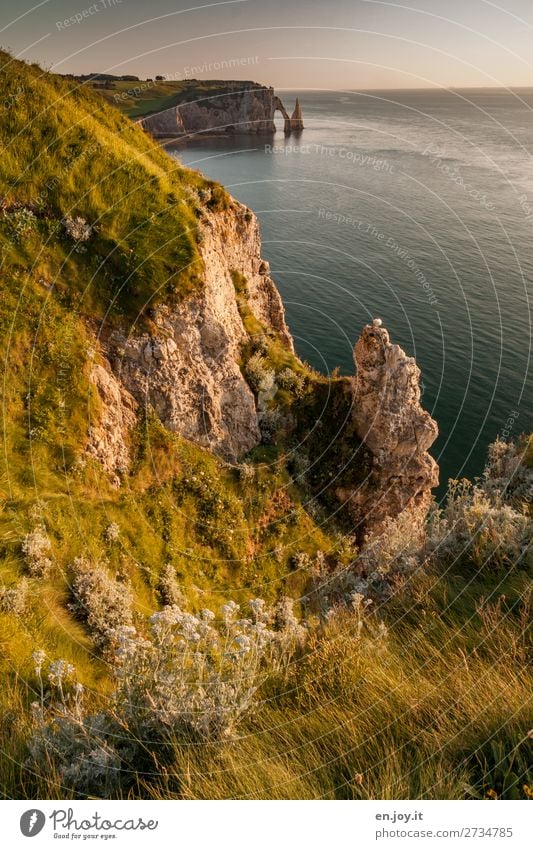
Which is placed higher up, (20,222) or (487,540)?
(20,222)

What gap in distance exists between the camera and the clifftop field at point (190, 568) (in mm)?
5582

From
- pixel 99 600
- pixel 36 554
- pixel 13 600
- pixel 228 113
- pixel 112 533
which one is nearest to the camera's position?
pixel 13 600

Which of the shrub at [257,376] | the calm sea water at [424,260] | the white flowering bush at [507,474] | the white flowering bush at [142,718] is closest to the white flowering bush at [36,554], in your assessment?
the white flowering bush at [142,718]

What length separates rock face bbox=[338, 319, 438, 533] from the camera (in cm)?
2881

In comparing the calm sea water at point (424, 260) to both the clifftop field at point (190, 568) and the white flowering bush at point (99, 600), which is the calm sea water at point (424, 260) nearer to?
the clifftop field at point (190, 568)

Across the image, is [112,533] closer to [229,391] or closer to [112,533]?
[112,533]

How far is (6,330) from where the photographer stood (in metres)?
19.6

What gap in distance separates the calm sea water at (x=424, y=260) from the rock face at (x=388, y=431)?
16347mm

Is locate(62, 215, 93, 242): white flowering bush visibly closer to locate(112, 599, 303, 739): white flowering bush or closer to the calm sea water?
locate(112, 599, 303, 739): white flowering bush

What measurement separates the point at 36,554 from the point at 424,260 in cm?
7633

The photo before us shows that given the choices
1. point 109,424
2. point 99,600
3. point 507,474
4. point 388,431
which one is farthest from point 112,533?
point 507,474

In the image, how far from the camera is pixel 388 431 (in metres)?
29.2

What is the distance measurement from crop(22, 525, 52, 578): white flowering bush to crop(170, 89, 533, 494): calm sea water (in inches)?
1472
